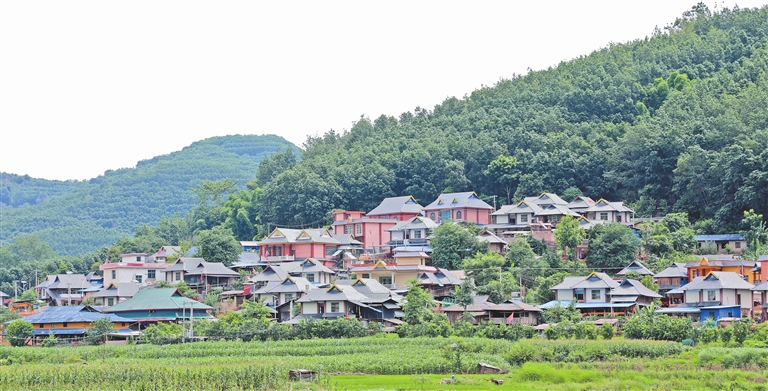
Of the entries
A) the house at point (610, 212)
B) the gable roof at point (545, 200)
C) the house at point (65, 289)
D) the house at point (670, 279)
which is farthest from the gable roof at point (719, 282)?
the house at point (65, 289)

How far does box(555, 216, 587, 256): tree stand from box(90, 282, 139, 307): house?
26875mm

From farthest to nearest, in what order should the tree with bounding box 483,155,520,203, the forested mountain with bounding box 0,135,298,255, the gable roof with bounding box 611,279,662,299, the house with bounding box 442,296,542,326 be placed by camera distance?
the forested mountain with bounding box 0,135,298,255 → the tree with bounding box 483,155,520,203 → the gable roof with bounding box 611,279,662,299 → the house with bounding box 442,296,542,326

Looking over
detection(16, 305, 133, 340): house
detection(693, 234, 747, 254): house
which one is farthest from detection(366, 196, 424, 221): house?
detection(16, 305, 133, 340): house

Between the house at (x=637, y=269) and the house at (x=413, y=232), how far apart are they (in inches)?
622

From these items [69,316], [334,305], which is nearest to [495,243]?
[334,305]

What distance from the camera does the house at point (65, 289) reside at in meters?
69.1

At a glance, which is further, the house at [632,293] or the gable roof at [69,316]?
the gable roof at [69,316]

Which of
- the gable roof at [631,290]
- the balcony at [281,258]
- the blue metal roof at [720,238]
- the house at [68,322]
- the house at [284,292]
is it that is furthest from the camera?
the balcony at [281,258]

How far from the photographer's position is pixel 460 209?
73625 millimetres

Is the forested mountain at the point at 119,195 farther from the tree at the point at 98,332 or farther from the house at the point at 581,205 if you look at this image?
the tree at the point at 98,332

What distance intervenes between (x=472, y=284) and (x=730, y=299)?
13359 mm

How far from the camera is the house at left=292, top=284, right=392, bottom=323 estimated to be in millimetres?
54438

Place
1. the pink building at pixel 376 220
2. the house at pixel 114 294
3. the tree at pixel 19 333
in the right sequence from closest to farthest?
the tree at pixel 19 333, the house at pixel 114 294, the pink building at pixel 376 220

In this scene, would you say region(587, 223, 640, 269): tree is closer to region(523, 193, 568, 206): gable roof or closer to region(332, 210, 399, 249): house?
region(523, 193, 568, 206): gable roof
